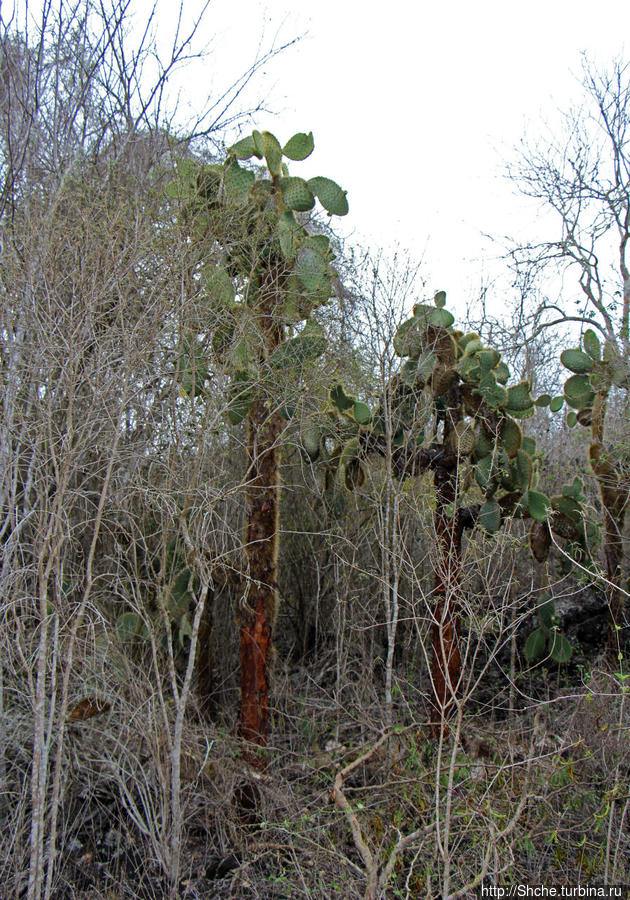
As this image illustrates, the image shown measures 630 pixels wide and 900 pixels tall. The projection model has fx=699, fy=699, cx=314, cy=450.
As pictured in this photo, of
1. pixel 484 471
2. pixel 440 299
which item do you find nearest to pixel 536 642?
pixel 484 471

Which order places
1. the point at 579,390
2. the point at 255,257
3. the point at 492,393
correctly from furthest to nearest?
the point at 579,390 < the point at 492,393 < the point at 255,257

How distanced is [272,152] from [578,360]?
3077 mm

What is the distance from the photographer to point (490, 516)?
4.54m

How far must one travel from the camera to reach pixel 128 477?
3.75 meters

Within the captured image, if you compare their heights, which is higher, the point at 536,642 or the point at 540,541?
the point at 540,541

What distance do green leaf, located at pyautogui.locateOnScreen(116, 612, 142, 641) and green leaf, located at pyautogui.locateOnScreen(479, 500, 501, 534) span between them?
7.51 feet

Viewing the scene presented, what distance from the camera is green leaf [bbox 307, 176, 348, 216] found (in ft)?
14.5

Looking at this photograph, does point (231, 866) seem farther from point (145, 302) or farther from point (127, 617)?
point (145, 302)

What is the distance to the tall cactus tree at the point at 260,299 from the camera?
3998 mm

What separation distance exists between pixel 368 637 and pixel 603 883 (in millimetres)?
2778

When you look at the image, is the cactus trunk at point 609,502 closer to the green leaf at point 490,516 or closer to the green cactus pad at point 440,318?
the green leaf at point 490,516

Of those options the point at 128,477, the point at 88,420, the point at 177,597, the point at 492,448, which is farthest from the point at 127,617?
the point at 492,448


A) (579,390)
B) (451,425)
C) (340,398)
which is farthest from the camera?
(579,390)

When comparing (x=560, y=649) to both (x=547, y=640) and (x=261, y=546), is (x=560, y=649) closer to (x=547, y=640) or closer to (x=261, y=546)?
(x=547, y=640)
